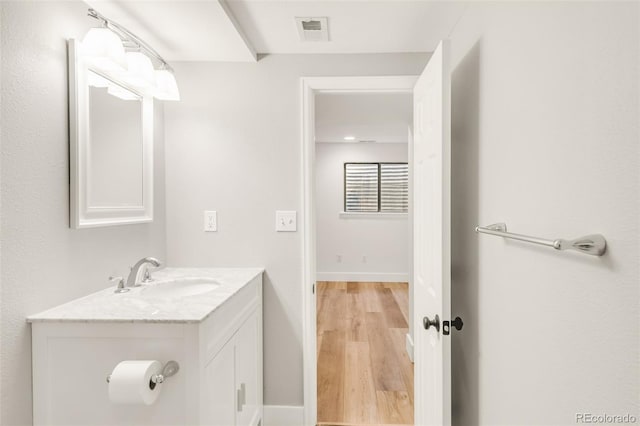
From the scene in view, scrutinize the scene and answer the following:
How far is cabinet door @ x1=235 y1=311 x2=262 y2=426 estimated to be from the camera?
1669 millimetres

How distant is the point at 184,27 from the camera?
169 centimetres

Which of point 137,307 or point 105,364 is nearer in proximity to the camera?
point 105,364

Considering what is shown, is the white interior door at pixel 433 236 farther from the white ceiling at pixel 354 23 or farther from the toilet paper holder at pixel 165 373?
the toilet paper holder at pixel 165 373

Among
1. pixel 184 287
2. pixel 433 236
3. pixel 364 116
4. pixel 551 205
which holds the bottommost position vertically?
pixel 184 287

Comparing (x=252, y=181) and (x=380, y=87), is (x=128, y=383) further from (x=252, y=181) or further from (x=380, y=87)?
(x=380, y=87)

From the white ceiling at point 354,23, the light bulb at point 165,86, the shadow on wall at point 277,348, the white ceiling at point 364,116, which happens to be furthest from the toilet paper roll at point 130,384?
the white ceiling at point 364,116

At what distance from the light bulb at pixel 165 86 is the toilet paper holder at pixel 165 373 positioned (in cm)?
136

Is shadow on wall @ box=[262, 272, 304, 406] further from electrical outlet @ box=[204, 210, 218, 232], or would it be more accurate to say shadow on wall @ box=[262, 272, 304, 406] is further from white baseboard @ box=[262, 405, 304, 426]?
electrical outlet @ box=[204, 210, 218, 232]

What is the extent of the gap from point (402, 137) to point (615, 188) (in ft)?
15.8

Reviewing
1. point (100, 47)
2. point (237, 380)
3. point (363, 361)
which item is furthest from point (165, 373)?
point (363, 361)

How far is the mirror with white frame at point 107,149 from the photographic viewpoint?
4.55ft

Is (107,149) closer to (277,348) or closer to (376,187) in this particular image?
(277,348)

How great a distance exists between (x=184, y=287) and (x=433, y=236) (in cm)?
131

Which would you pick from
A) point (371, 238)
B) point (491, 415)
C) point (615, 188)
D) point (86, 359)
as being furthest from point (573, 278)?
point (371, 238)
